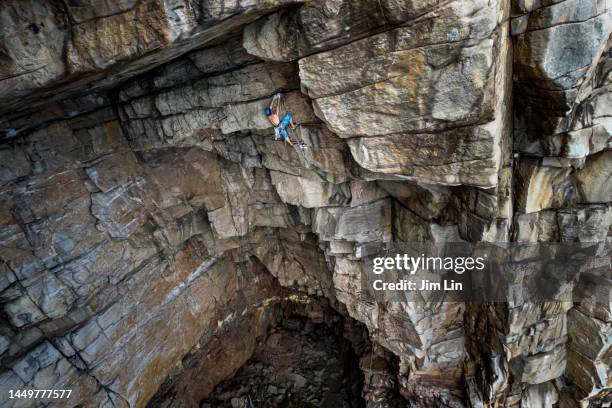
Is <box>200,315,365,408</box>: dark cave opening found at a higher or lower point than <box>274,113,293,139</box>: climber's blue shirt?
lower

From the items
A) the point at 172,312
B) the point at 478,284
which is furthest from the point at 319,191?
the point at 172,312

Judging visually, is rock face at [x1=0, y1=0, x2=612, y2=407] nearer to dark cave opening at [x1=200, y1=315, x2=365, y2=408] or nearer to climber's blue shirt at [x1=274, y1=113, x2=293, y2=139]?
dark cave opening at [x1=200, y1=315, x2=365, y2=408]

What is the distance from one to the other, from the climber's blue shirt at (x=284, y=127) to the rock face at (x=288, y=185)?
0.23m

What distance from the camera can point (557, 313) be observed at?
8.80m

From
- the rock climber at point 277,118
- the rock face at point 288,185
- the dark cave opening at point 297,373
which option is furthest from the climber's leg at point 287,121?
the dark cave opening at point 297,373

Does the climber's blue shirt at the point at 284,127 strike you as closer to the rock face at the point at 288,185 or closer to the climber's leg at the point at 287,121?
the climber's leg at the point at 287,121

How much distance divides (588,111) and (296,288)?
1158cm

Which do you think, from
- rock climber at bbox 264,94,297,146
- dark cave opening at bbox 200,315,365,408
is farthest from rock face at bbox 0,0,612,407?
rock climber at bbox 264,94,297,146

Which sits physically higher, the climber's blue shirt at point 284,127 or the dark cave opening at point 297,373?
the climber's blue shirt at point 284,127

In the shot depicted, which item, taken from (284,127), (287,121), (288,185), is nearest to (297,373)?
(288,185)

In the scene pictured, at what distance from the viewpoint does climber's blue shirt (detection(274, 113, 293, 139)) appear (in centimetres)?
779

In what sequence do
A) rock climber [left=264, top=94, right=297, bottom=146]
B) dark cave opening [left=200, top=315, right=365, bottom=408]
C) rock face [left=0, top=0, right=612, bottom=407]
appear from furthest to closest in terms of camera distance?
dark cave opening [left=200, top=315, right=365, bottom=408] → rock climber [left=264, top=94, right=297, bottom=146] → rock face [left=0, top=0, right=612, bottom=407]

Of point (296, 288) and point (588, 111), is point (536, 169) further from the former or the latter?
point (296, 288)

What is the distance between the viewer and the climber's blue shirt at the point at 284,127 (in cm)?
779
